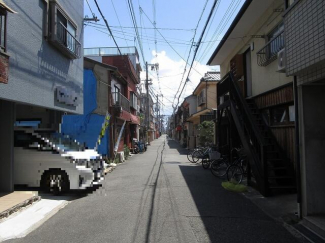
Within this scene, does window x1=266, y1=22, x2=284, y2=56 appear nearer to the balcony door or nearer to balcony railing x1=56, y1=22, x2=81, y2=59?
the balcony door

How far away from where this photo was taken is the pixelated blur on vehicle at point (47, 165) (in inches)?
336

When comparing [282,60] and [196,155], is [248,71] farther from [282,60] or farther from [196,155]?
[282,60]

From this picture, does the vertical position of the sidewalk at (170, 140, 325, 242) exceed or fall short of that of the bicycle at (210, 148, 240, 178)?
it falls short

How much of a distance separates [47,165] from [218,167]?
682 centimetres

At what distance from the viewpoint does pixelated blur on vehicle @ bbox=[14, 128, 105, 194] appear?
8531 mm

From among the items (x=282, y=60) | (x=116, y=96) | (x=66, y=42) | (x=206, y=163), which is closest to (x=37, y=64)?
(x=66, y=42)

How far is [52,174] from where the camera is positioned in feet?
28.2

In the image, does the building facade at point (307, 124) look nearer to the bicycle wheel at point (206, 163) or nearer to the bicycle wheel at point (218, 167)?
the bicycle wheel at point (218, 167)

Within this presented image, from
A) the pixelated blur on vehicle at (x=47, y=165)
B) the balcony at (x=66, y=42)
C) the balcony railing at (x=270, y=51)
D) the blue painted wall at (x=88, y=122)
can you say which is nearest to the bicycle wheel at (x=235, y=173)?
the balcony railing at (x=270, y=51)

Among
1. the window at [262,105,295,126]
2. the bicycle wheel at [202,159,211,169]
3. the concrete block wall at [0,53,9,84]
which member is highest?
the concrete block wall at [0,53,9,84]

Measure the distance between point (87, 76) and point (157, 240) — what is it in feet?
48.4

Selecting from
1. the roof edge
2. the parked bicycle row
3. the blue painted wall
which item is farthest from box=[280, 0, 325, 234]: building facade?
the blue painted wall

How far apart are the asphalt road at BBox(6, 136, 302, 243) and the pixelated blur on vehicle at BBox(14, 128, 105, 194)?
0.73m

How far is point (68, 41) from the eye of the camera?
421 inches
